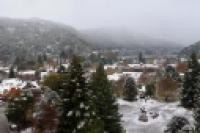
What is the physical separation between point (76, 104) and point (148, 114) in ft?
179

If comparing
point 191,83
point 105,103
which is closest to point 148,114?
point 191,83

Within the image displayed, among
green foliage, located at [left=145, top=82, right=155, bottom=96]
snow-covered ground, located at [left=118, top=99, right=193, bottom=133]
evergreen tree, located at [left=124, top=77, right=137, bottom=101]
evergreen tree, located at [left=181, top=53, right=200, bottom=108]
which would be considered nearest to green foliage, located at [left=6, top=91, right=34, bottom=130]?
snow-covered ground, located at [left=118, top=99, right=193, bottom=133]

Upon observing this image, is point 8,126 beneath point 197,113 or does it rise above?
beneath

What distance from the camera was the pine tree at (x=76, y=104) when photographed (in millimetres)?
22312

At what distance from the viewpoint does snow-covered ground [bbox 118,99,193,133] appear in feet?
212

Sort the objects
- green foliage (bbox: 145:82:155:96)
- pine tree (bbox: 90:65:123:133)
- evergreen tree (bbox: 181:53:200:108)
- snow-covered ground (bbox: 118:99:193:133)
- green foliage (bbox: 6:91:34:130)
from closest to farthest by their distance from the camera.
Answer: pine tree (bbox: 90:65:123:133), green foliage (bbox: 6:91:34:130), snow-covered ground (bbox: 118:99:193:133), evergreen tree (bbox: 181:53:200:108), green foliage (bbox: 145:82:155:96)

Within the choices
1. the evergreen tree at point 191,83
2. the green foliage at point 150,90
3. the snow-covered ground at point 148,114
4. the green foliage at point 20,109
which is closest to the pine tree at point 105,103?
the green foliage at point 20,109

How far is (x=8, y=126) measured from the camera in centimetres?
5512

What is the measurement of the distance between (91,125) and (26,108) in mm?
33605

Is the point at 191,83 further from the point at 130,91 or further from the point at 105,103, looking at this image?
the point at 105,103

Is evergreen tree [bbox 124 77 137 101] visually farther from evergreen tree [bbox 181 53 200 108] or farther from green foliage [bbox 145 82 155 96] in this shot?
evergreen tree [bbox 181 53 200 108]

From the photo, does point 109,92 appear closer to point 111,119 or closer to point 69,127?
point 111,119

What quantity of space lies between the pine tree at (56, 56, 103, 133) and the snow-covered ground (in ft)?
125

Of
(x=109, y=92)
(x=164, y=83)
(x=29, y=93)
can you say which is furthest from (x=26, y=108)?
(x=164, y=83)
